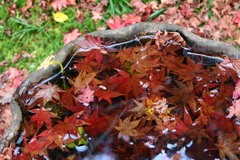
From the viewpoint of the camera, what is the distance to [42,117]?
4.84ft

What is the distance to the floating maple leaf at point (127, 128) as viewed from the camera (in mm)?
1509

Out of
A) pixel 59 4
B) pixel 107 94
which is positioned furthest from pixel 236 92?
pixel 59 4

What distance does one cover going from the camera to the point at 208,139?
4.89ft

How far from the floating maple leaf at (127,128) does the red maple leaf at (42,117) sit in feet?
1.64

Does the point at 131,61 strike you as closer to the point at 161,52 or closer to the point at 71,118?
the point at 161,52

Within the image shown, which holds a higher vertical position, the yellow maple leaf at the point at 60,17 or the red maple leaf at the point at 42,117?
the yellow maple leaf at the point at 60,17

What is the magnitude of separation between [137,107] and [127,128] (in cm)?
20

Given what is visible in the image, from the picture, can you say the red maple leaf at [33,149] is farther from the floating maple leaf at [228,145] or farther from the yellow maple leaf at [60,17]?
the yellow maple leaf at [60,17]

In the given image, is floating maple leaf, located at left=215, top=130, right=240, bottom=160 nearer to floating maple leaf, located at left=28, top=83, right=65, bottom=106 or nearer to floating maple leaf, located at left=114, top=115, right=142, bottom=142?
floating maple leaf, located at left=114, top=115, right=142, bottom=142

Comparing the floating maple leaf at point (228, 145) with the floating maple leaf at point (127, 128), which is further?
the floating maple leaf at point (127, 128)

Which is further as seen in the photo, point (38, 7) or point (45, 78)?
point (38, 7)

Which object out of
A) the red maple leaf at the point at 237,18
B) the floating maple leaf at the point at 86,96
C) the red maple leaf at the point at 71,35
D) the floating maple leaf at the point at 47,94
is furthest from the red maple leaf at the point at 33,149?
the red maple leaf at the point at 237,18

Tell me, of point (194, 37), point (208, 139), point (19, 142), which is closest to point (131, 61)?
point (194, 37)

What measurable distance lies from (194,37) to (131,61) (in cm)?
57
